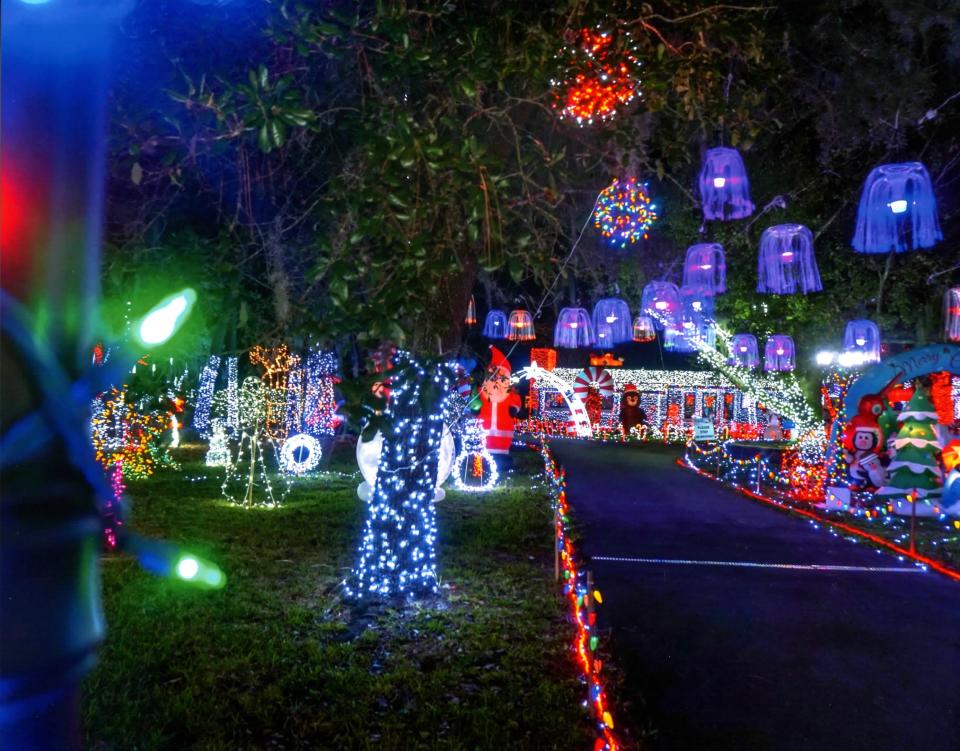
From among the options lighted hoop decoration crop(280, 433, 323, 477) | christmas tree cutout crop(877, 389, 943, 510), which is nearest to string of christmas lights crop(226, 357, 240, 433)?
lighted hoop decoration crop(280, 433, 323, 477)

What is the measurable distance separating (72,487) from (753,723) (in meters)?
4.66

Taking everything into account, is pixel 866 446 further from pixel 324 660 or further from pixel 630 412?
pixel 630 412

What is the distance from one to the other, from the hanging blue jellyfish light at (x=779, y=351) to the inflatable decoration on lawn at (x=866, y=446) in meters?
7.06

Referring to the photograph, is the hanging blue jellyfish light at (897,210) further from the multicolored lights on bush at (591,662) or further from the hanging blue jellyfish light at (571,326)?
the hanging blue jellyfish light at (571,326)

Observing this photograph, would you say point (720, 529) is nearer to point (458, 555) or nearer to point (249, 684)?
point (458, 555)

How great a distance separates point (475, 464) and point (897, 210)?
10196 mm

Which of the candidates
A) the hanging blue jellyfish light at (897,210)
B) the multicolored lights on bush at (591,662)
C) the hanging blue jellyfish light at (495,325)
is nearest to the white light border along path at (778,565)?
the multicolored lights on bush at (591,662)

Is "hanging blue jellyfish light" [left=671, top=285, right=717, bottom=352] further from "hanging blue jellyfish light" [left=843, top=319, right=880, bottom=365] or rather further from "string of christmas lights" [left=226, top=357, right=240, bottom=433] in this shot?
"string of christmas lights" [left=226, top=357, right=240, bottom=433]

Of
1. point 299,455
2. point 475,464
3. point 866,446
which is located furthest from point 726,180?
point 299,455

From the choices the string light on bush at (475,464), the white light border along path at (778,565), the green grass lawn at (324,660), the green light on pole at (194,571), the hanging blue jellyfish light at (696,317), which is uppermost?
the hanging blue jellyfish light at (696,317)

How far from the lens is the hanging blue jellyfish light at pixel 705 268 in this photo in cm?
1480

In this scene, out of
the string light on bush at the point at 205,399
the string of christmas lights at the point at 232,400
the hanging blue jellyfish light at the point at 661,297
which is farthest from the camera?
the string light on bush at the point at 205,399

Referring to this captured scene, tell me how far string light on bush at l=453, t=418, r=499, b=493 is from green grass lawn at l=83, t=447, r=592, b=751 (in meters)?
6.72

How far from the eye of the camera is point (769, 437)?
109 ft
